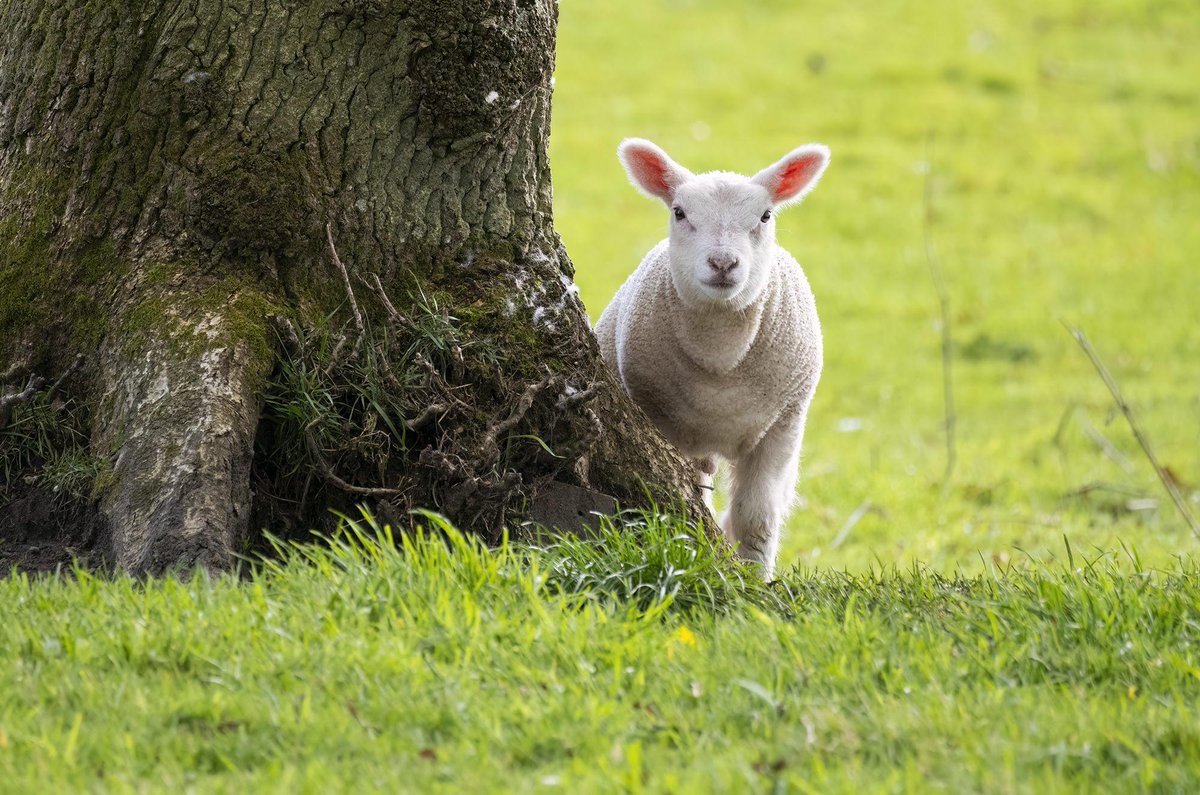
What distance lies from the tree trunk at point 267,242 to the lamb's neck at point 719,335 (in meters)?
1.06

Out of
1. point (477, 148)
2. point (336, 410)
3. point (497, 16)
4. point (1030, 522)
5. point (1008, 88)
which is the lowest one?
point (1030, 522)

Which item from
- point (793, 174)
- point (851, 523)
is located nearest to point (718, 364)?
point (793, 174)

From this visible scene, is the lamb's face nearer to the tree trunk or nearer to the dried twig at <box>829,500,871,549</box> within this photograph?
the tree trunk

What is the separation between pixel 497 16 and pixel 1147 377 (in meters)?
8.38

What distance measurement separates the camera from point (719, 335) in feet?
16.0

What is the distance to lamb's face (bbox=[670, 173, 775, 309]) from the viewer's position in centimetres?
464

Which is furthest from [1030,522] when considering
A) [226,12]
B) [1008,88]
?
[1008,88]

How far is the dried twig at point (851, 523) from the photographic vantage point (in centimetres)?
674

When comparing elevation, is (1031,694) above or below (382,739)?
above

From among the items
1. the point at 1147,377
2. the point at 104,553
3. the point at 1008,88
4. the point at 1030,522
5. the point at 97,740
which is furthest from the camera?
the point at 1008,88

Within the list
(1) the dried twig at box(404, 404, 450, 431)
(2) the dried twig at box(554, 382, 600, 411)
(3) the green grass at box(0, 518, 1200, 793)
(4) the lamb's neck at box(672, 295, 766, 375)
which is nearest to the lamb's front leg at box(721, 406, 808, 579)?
(4) the lamb's neck at box(672, 295, 766, 375)

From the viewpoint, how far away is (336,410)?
3.74 metres

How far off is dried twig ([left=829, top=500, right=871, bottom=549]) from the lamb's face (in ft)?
7.17

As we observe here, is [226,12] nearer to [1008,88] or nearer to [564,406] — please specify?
[564,406]
